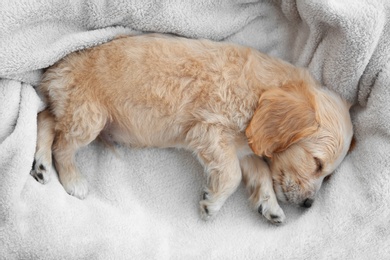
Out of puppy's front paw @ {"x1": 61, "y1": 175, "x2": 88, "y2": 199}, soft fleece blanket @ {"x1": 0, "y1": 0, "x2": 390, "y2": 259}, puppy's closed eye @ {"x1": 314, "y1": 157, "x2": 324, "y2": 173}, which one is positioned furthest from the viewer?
puppy's front paw @ {"x1": 61, "y1": 175, "x2": 88, "y2": 199}

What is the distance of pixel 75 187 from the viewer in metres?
2.78

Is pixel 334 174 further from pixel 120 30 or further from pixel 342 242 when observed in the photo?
pixel 120 30

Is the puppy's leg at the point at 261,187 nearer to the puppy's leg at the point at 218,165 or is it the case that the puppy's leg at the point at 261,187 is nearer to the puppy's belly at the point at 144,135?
the puppy's leg at the point at 218,165

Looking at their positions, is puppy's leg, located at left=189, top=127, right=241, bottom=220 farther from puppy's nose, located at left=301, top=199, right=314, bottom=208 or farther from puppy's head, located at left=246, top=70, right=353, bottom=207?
puppy's nose, located at left=301, top=199, right=314, bottom=208

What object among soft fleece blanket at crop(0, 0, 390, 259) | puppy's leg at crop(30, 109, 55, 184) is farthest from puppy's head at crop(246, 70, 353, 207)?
puppy's leg at crop(30, 109, 55, 184)

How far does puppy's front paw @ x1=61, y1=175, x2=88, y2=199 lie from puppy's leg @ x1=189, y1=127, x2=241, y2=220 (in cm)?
66

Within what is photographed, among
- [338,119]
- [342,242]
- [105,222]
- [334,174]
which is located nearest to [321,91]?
[338,119]

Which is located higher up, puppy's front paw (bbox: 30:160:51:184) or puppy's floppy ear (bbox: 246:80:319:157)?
puppy's floppy ear (bbox: 246:80:319:157)

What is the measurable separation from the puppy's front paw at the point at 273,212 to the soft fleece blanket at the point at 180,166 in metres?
0.05

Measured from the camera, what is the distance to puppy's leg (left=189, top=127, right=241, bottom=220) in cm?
266

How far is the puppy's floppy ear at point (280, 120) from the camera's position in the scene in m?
2.56

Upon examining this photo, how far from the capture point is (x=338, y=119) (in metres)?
2.66

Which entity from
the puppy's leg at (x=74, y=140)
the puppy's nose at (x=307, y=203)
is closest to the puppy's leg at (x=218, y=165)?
the puppy's nose at (x=307, y=203)

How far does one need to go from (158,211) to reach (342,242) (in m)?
1.01
